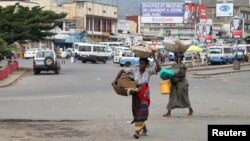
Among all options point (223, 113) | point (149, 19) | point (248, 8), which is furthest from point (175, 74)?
point (248, 8)

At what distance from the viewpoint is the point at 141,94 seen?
12.0 meters

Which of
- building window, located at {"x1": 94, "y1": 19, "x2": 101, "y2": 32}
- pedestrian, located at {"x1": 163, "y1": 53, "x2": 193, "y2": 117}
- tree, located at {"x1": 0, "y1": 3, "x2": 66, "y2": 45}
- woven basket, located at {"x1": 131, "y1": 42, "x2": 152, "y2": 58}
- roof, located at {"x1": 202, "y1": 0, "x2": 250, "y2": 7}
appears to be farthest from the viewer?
roof, located at {"x1": 202, "y1": 0, "x2": 250, "y2": 7}

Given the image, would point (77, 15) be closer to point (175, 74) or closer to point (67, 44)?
point (67, 44)

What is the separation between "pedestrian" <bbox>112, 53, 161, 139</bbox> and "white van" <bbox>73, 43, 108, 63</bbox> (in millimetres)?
56313

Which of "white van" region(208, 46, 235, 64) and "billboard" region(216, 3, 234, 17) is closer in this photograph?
"white van" region(208, 46, 235, 64)

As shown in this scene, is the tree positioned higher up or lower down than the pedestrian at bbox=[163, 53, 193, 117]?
higher up

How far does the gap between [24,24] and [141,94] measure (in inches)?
1395

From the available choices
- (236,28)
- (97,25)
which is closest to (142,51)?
(236,28)

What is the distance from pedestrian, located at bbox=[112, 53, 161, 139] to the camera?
11812 mm

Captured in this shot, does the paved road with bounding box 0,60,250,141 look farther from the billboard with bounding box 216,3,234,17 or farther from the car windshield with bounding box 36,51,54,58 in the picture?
the billboard with bounding box 216,3,234,17

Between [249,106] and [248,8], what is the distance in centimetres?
13541

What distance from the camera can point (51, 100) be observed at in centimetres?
2106

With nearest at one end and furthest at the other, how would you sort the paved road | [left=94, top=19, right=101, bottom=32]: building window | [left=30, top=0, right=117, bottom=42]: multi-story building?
the paved road
[left=30, top=0, right=117, bottom=42]: multi-story building
[left=94, top=19, right=101, bottom=32]: building window

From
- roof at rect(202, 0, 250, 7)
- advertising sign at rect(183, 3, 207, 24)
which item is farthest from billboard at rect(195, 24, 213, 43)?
roof at rect(202, 0, 250, 7)
